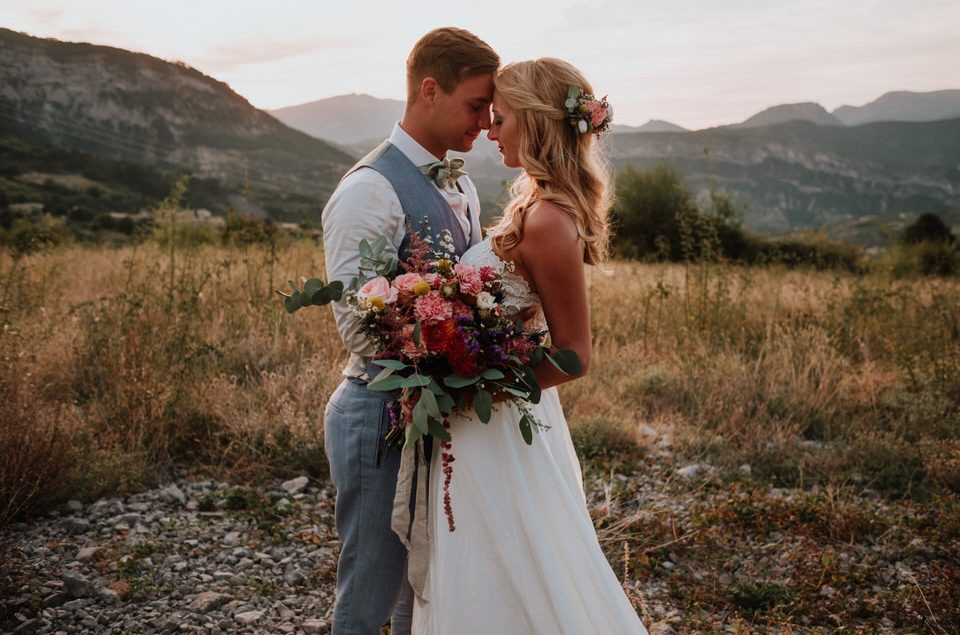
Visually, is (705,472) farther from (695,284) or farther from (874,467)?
(695,284)

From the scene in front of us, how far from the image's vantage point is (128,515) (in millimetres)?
4285

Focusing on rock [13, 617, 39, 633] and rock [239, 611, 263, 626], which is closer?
rock [13, 617, 39, 633]

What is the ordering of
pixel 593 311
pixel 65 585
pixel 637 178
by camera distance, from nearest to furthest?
pixel 65 585, pixel 593 311, pixel 637 178

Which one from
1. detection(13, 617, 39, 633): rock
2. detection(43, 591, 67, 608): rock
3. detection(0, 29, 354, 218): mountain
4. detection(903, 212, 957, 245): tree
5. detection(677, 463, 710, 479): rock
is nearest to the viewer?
detection(13, 617, 39, 633): rock

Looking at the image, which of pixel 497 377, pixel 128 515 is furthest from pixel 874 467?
pixel 128 515

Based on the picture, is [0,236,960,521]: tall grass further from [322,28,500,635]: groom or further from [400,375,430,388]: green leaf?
[400,375,430,388]: green leaf

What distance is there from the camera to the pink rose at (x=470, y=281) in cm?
210

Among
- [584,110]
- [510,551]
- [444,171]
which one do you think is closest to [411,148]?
[444,171]

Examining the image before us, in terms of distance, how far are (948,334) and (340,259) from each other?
7.29 meters

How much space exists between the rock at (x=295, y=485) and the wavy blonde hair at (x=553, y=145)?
9.37 feet

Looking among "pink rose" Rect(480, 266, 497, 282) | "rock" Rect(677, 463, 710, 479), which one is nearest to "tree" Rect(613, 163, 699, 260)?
"rock" Rect(677, 463, 710, 479)

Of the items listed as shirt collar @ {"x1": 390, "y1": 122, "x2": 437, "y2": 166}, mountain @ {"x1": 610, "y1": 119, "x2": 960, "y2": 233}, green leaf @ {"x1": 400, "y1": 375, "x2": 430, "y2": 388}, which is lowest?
green leaf @ {"x1": 400, "y1": 375, "x2": 430, "y2": 388}

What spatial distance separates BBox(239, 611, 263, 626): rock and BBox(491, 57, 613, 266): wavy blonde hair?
7.43ft

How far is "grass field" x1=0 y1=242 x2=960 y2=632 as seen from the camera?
404 centimetres
